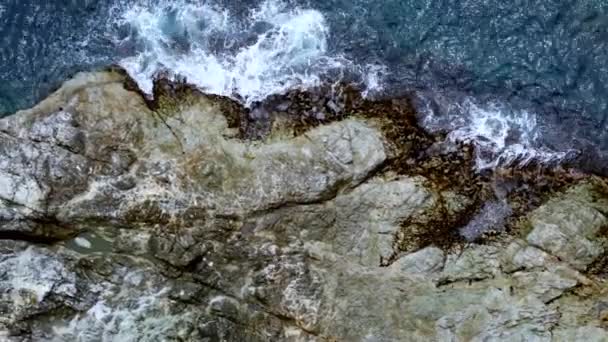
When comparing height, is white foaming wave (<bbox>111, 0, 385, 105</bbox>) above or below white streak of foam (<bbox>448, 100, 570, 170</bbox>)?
above

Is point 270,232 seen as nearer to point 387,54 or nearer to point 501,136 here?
point 387,54

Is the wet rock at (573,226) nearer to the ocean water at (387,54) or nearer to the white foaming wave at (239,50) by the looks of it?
the ocean water at (387,54)

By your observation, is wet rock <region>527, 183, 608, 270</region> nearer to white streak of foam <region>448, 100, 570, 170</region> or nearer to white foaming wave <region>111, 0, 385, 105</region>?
white streak of foam <region>448, 100, 570, 170</region>

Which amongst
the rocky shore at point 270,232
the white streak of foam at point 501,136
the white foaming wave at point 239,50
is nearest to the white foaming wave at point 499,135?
the white streak of foam at point 501,136

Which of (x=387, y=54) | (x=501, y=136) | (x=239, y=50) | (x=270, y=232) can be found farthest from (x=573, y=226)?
(x=239, y=50)

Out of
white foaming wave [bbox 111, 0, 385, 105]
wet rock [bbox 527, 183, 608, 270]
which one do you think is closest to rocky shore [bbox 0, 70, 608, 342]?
wet rock [bbox 527, 183, 608, 270]

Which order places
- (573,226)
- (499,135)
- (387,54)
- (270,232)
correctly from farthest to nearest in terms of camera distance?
(387,54) < (499,135) < (573,226) < (270,232)

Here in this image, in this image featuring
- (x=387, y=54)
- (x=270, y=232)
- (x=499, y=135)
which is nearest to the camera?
(x=270, y=232)
